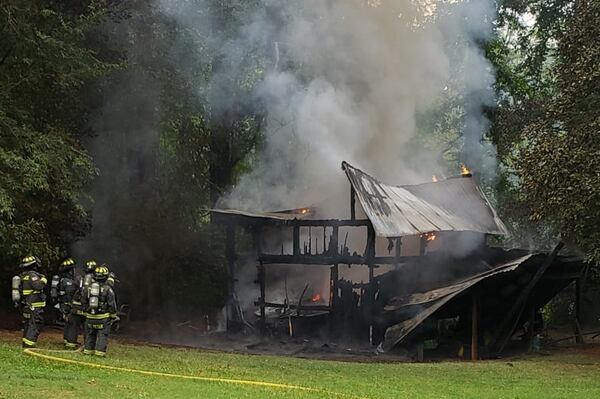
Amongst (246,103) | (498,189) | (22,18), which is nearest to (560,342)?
(498,189)

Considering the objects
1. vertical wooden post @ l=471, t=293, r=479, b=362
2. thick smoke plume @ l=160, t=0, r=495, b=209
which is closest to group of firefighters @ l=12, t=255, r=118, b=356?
vertical wooden post @ l=471, t=293, r=479, b=362

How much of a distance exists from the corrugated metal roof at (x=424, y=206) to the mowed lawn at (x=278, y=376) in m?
3.51

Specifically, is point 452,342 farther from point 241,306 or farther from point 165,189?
point 165,189

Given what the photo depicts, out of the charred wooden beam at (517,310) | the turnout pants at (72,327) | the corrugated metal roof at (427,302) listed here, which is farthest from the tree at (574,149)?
the turnout pants at (72,327)

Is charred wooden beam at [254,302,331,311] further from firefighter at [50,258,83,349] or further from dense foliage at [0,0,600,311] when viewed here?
firefighter at [50,258,83,349]

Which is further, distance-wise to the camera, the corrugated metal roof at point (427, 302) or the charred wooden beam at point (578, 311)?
the charred wooden beam at point (578, 311)

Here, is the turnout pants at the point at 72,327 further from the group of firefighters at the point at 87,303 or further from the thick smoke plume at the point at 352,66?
the thick smoke plume at the point at 352,66

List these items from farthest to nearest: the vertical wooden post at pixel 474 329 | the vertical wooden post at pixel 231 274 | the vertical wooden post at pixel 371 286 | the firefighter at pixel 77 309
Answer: the vertical wooden post at pixel 231 274, the vertical wooden post at pixel 371 286, the vertical wooden post at pixel 474 329, the firefighter at pixel 77 309

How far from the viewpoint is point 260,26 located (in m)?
24.3

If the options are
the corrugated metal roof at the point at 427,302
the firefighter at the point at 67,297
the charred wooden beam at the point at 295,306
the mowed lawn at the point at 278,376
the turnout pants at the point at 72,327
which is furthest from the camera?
the charred wooden beam at the point at 295,306

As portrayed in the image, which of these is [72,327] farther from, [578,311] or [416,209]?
[578,311]

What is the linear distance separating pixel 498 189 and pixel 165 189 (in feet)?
47.2

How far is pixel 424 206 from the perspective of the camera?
20.2m

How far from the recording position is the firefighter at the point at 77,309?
1273 centimetres
